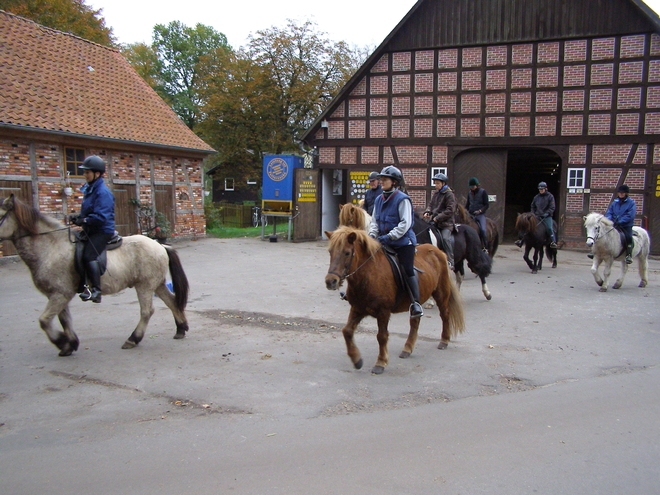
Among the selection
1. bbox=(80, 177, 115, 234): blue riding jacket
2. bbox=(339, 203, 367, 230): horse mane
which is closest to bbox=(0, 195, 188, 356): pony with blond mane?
bbox=(80, 177, 115, 234): blue riding jacket

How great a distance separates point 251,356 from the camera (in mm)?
6039

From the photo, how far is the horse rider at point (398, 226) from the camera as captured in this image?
18.5 feet

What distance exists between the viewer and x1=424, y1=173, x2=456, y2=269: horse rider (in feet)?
30.1

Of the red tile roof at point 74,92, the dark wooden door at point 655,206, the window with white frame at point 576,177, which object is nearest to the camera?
the red tile roof at point 74,92

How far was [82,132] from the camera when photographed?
48.6ft

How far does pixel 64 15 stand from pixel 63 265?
1057 inches

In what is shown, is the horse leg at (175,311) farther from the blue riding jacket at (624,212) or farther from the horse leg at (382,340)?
the blue riding jacket at (624,212)

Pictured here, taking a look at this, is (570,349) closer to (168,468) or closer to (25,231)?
(168,468)

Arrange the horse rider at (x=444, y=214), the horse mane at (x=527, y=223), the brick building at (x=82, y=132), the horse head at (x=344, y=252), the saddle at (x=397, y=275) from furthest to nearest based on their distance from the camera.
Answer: the brick building at (x=82, y=132) → the horse mane at (x=527, y=223) → the horse rider at (x=444, y=214) → the saddle at (x=397, y=275) → the horse head at (x=344, y=252)

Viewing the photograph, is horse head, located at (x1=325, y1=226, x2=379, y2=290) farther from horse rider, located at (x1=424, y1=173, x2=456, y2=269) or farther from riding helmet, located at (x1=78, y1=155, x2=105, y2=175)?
horse rider, located at (x1=424, y1=173, x2=456, y2=269)

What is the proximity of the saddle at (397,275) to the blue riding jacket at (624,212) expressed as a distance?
7.28m


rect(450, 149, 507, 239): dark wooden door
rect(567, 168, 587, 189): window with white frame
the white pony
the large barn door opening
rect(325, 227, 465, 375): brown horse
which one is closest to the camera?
rect(325, 227, 465, 375): brown horse

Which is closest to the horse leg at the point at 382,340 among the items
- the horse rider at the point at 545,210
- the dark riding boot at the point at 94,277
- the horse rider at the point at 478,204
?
the dark riding boot at the point at 94,277

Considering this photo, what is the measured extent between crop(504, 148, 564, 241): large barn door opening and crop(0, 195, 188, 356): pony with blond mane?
60.7 feet
